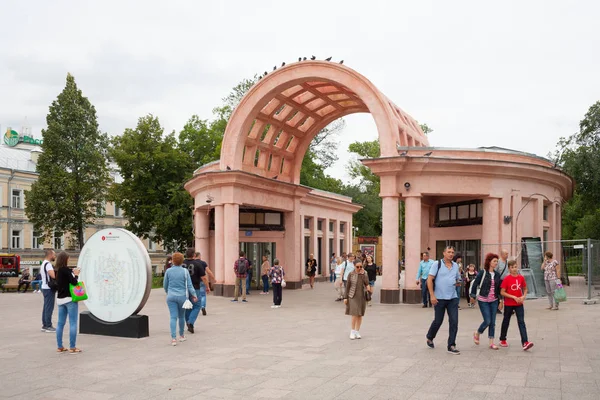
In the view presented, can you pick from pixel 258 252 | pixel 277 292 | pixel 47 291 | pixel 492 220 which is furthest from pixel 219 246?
pixel 47 291

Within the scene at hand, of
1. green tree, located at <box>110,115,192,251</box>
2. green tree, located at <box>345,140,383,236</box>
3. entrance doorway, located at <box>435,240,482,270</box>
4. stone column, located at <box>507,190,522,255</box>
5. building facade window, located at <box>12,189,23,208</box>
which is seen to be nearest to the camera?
stone column, located at <box>507,190,522,255</box>

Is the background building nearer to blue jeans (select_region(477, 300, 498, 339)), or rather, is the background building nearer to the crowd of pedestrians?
the crowd of pedestrians

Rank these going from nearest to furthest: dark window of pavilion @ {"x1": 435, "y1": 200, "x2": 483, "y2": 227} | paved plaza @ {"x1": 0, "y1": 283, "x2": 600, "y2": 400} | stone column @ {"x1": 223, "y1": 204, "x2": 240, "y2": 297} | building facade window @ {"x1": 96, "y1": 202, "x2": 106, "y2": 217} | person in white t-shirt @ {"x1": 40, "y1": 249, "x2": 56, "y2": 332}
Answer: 1. paved plaza @ {"x1": 0, "y1": 283, "x2": 600, "y2": 400}
2. person in white t-shirt @ {"x1": 40, "y1": 249, "x2": 56, "y2": 332}
3. dark window of pavilion @ {"x1": 435, "y1": 200, "x2": 483, "y2": 227}
4. stone column @ {"x1": 223, "y1": 204, "x2": 240, "y2": 297}
5. building facade window @ {"x1": 96, "y1": 202, "x2": 106, "y2": 217}

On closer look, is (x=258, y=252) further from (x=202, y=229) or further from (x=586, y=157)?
(x=586, y=157)

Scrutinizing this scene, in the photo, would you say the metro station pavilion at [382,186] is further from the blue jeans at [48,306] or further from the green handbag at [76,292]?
the green handbag at [76,292]

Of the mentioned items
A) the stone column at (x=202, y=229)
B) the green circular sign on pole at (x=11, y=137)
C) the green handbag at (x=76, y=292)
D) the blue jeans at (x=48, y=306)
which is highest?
the green circular sign on pole at (x=11, y=137)

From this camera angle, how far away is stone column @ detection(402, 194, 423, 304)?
1988 cm

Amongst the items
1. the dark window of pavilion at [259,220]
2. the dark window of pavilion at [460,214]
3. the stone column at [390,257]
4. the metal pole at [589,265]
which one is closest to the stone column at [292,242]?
the dark window of pavilion at [259,220]

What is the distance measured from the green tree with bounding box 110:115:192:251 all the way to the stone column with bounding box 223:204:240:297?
15.6 metres

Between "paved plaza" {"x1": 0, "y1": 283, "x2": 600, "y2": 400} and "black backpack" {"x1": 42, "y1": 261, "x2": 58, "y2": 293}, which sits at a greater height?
"black backpack" {"x1": 42, "y1": 261, "x2": 58, "y2": 293}

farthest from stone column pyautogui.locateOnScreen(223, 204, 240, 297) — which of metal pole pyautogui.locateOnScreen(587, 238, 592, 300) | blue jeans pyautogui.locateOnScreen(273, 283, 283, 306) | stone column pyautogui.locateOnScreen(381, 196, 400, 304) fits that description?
metal pole pyautogui.locateOnScreen(587, 238, 592, 300)

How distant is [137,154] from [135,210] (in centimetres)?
370

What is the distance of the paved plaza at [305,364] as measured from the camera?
7832mm

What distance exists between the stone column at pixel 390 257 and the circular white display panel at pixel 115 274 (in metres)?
9.51
